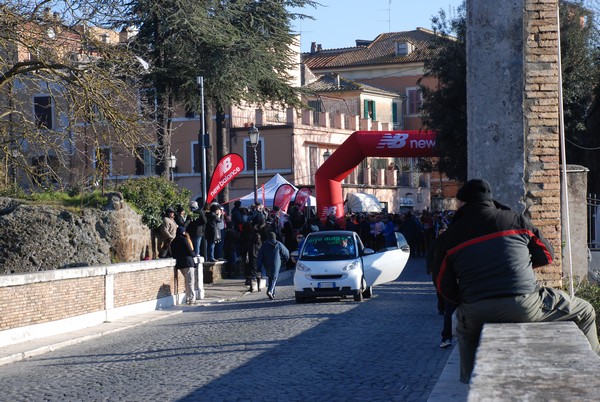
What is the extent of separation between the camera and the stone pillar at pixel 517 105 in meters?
12.9

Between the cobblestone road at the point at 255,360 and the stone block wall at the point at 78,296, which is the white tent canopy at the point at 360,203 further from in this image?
the cobblestone road at the point at 255,360

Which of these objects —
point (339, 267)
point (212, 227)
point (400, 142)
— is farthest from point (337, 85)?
point (339, 267)

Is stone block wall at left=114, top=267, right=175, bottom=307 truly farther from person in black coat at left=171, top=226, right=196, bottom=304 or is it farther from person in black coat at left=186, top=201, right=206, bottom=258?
person in black coat at left=186, top=201, right=206, bottom=258

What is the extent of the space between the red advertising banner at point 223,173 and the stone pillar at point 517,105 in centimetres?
1824

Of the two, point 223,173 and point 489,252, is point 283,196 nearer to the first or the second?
point 223,173

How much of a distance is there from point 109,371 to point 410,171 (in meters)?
66.0

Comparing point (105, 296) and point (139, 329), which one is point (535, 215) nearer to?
point (139, 329)

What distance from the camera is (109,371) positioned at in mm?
13539

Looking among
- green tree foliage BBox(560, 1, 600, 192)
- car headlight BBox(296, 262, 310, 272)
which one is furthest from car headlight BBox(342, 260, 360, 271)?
green tree foliage BBox(560, 1, 600, 192)

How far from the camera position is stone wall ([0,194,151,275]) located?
24.5 m

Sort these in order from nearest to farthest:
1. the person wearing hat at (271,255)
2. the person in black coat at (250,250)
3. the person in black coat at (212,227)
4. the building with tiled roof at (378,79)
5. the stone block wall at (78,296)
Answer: the stone block wall at (78,296) → the person wearing hat at (271,255) → the person in black coat at (250,250) → the person in black coat at (212,227) → the building with tiled roof at (378,79)

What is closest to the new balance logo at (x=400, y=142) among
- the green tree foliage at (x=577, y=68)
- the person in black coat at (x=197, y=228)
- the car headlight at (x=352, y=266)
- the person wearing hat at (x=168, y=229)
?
the green tree foliage at (x=577, y=68)

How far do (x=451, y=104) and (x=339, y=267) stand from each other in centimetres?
1499

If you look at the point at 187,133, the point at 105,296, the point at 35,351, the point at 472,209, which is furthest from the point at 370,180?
the point at 472,209
